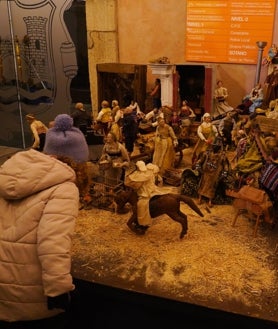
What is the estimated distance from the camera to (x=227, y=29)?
5.98 meters

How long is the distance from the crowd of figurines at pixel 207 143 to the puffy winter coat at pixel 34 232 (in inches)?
50.3

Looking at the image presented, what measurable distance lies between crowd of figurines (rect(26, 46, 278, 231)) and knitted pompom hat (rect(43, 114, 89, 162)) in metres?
0.54

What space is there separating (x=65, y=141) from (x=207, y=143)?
173cm

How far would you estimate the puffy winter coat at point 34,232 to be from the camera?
6.28ft

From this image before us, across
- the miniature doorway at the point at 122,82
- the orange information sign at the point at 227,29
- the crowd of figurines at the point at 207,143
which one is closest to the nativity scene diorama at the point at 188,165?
the crowd of figurines at the point at 207,143

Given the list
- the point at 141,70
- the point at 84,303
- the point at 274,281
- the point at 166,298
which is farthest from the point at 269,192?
the point at 141,70

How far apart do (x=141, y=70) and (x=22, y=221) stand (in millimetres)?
4552

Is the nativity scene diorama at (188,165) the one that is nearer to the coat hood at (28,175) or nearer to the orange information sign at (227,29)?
the orange information sign at (227,29)

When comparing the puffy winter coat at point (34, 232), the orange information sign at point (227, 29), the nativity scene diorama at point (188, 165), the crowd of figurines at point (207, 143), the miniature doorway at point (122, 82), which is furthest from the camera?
the miniature doorway at point (122, 82)

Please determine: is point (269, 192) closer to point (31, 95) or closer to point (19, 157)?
point (19, 157)

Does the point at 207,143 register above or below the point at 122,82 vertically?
below

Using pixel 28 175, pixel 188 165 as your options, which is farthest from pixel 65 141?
pixel 188 165

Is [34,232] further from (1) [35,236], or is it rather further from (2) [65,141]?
(2) [65,141]

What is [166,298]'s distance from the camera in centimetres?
262
